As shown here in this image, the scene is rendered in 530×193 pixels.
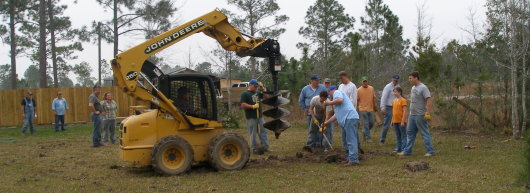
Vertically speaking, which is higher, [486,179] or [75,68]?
[75,68]

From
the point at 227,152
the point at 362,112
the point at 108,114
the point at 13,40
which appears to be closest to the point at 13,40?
the point at 13,40

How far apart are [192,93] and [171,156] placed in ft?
3.70

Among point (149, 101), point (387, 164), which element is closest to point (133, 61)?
point (149, 101)

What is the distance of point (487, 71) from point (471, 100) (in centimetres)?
88

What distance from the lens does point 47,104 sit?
869 inches

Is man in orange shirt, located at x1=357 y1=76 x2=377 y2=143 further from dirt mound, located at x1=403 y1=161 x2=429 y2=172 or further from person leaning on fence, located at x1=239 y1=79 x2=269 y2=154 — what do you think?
dirt mound, located at x1=403 y1=161 x2=429 y2=172

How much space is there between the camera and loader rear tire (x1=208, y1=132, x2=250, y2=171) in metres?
8.18

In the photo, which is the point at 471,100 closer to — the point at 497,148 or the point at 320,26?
the point at 497,148

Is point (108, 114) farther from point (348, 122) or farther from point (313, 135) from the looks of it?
point (348, 122)

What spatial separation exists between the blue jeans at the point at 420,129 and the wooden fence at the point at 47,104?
567 inches

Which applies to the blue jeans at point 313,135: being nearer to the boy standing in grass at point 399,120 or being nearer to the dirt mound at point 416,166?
the boy standing in grass at point 399,120

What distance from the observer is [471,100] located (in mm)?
13578

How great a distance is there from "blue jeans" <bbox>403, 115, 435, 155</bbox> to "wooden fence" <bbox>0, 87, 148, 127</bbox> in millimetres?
14393

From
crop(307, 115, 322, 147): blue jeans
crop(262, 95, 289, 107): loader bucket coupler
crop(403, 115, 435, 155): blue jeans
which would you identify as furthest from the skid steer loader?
crop(403, 115, 435, 155): blue jeans
